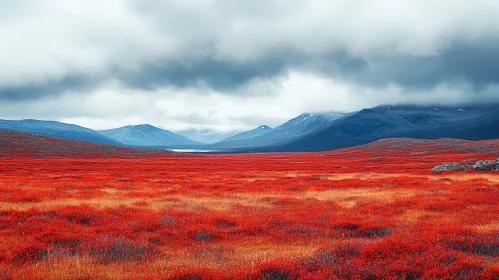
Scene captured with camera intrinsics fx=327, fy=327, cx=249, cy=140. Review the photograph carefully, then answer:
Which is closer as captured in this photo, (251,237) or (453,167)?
(251,237)

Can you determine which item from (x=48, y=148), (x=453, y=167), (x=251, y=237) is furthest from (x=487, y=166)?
(x=48, y=148)

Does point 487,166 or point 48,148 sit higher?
point 48,148

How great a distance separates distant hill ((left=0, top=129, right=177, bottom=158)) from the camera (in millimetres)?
106250

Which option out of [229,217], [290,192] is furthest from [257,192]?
[229,217]

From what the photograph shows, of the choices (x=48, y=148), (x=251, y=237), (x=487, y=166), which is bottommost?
(x=251, y=237)

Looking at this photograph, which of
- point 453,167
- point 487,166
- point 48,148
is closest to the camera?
point 487,166

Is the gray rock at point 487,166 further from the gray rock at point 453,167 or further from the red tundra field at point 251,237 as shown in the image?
the red tundra field at point 251,237

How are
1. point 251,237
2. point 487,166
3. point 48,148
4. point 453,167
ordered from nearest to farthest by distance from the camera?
1. point 251,237
2. point 487,166
3. point 453,167
4. point 48,148

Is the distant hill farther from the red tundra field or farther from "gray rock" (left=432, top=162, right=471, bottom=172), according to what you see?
"gray rock" (left=432, top=162, right=471, bottom=172)

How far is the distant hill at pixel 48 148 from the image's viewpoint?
106 m

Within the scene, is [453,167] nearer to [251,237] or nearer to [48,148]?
[251,237]

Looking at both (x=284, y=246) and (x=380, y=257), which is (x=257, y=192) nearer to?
(x=284, y=246)

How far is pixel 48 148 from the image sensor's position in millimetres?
116062

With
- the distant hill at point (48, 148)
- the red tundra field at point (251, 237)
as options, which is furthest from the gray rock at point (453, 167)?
the distant hill at point (48, 148)
